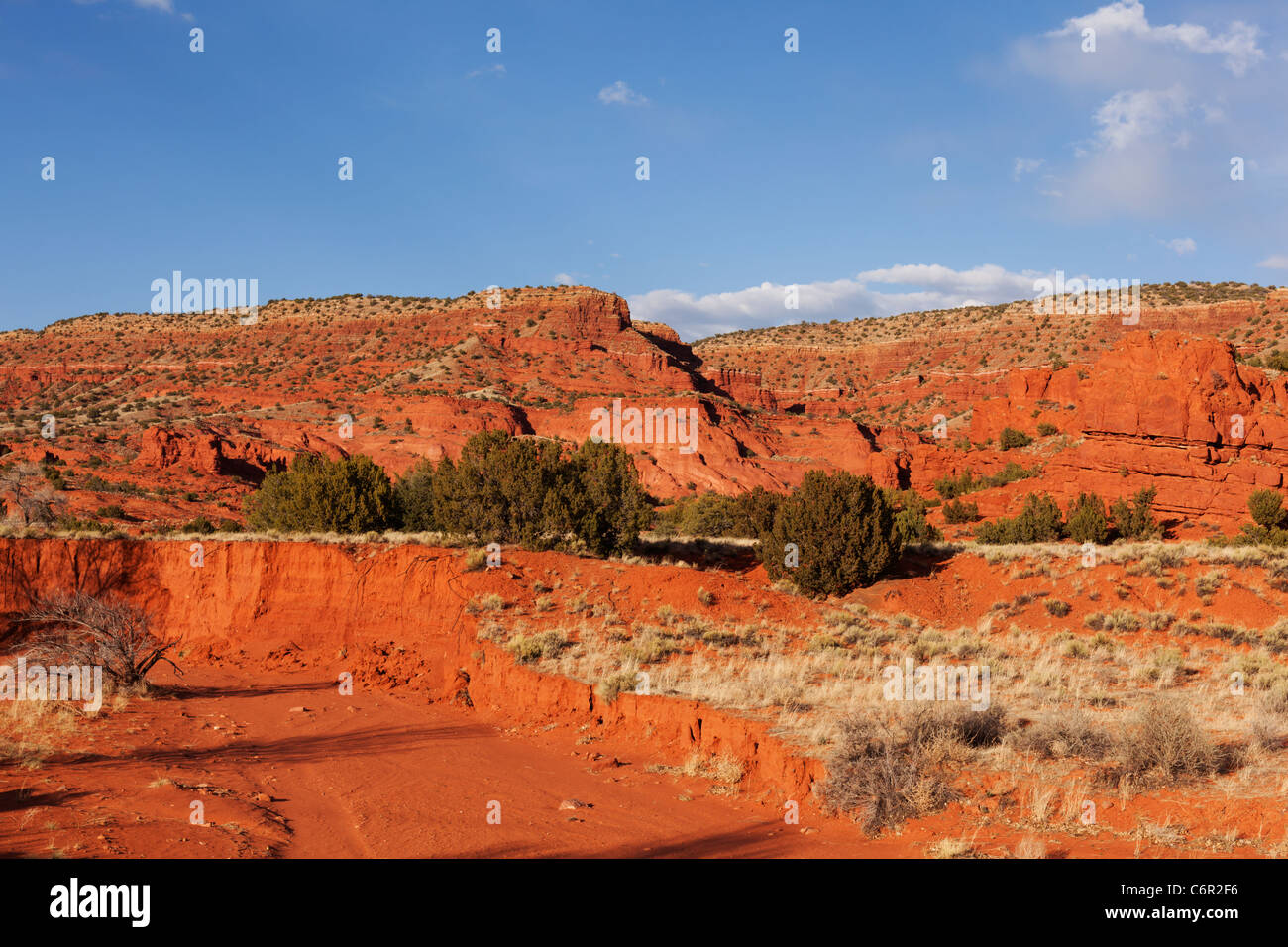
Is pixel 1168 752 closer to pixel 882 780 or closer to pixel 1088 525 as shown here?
pixel 882 780

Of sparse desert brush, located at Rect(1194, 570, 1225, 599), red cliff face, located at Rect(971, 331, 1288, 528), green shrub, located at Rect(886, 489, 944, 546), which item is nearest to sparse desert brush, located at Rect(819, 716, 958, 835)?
sparse desert brush, located at Rect(1194, 570, 1225, 599)

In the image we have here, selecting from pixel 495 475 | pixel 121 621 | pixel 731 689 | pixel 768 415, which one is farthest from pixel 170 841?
pixel 768 415

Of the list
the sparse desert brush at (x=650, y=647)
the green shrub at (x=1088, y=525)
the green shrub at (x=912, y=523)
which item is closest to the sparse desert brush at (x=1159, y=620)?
the green shrub at (x=912, y=523)

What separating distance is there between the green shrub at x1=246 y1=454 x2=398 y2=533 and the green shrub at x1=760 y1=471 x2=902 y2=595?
1159 cm

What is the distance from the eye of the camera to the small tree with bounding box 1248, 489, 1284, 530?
2923 centimetres

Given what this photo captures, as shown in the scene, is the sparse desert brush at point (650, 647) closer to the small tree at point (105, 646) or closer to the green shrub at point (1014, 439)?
the small tree at point (105, 646)

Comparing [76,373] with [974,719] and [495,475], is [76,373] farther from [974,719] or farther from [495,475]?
[974,719]

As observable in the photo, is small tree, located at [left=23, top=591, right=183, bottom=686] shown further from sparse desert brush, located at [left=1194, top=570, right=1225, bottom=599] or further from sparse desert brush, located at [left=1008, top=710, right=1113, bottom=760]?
sparse desert brush, located at [left=1194, top=570, right=1225, bottom=599]

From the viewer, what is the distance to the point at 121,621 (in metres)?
13.6

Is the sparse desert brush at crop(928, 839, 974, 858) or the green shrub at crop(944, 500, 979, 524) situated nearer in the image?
the sparse desert brush at crop(928, 839, 974, 858)

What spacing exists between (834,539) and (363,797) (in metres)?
13.4

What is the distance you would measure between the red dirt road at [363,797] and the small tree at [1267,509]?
30.0 meters

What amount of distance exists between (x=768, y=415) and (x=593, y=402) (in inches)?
604

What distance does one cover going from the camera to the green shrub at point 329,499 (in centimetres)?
2238
